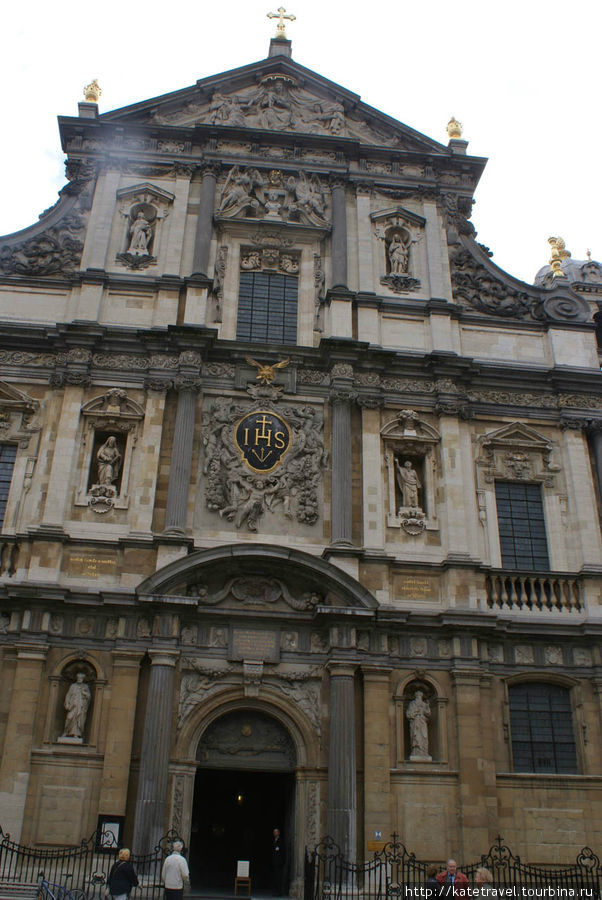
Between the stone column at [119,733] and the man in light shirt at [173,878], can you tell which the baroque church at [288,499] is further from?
the man in light shirt at [173,878]

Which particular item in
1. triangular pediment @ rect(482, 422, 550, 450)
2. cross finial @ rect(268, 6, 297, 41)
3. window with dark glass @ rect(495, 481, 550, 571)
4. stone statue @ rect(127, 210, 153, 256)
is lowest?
window with dark glass @ rect(495, 481, 550, 571)

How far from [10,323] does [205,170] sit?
21.2 ft

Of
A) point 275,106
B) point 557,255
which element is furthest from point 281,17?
point 557,255

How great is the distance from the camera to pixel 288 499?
58.5 feet

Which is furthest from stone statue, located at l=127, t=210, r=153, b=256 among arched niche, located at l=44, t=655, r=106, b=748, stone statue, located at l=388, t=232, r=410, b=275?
arched niche, located at l=44, t=655, r=106, b=748

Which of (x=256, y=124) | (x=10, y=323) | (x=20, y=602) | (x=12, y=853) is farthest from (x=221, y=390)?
(x=12, y=853)

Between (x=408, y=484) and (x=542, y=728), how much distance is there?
223 inches

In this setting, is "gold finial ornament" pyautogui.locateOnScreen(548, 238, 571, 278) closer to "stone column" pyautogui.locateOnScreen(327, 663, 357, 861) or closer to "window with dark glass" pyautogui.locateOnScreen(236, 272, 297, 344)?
"window with dark glass" pyautogui.locateOnScreen(236, 272, 297, 344)

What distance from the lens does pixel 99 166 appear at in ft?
70.3

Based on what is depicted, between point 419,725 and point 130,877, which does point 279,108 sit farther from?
point 130,877

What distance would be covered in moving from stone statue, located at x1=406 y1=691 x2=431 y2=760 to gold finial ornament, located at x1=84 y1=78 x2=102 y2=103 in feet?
56.2

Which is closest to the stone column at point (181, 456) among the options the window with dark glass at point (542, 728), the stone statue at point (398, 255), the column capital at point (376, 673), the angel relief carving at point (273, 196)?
the column capital at point (376, 673)

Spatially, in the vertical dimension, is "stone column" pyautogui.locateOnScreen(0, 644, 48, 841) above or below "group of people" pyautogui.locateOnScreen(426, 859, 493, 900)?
above

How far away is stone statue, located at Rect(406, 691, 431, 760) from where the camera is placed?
16.0m
